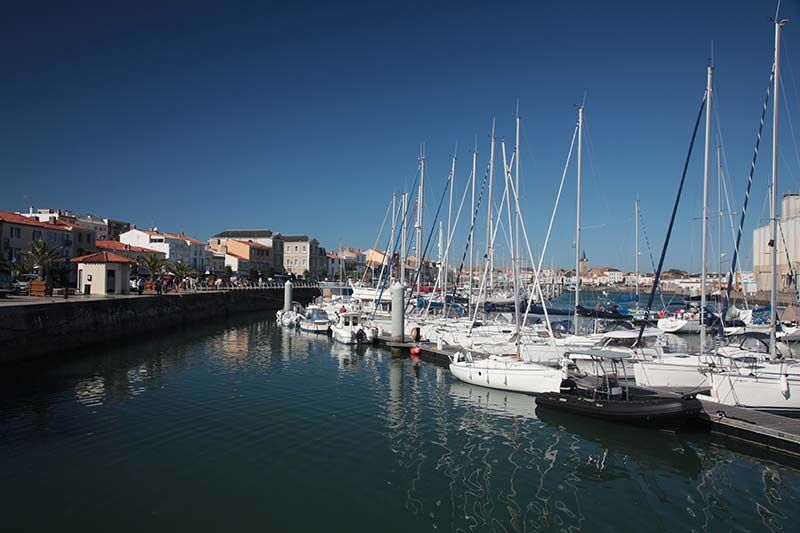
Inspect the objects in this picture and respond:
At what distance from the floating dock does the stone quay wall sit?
1338 inches

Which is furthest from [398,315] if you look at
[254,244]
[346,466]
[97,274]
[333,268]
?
[333,268]

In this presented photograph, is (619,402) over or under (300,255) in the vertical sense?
under

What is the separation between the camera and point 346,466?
49.2 ft

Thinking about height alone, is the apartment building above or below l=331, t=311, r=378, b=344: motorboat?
above

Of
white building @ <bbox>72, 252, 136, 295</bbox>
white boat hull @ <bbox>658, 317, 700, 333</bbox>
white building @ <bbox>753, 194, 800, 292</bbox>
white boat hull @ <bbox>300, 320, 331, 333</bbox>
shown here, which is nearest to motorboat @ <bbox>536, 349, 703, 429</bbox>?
white boat hull @ <bbox>300, 320, 331, 333</bbox>

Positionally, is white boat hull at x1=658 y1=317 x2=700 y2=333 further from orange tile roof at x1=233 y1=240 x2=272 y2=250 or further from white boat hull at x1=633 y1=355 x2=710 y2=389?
orange tile roof at x1=233 y1=240 x2=272 y2=250

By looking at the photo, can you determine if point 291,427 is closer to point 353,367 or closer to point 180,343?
point 353,367

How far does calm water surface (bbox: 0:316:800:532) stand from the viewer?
1207 cm

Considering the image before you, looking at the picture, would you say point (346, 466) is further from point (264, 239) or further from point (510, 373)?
point (264, 239)

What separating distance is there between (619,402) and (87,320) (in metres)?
35.9

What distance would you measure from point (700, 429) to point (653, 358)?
7.25 m

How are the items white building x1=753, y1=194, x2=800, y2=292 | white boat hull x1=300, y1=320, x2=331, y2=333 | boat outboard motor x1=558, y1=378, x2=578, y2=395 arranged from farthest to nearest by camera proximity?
white building x1=753, y1=194, x2=800, y2=292
white boat hull x1=300, y1=320, x2=331, y2=333
boat outboard motor x1=558, y1=378, x2=578, y2=395

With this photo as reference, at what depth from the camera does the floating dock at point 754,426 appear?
16391 mm

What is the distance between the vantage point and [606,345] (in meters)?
29.3
